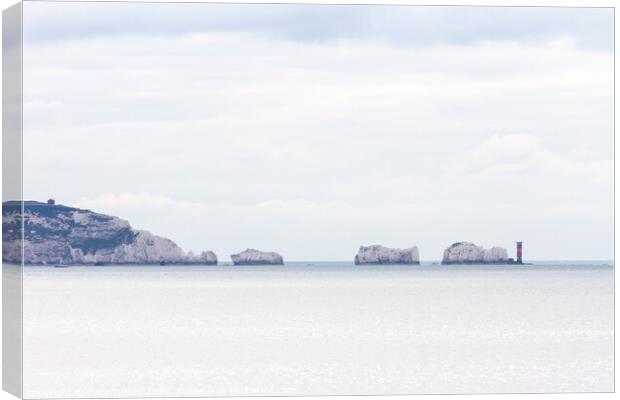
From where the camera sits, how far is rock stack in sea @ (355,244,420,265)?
48500 millimetres

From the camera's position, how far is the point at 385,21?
42719 mm

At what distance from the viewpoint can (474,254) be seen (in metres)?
46.8

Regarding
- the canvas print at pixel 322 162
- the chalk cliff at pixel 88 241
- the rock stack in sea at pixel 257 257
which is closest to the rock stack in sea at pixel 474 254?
the canvas print at pixel 322 162

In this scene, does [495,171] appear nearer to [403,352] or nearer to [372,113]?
[372,113]

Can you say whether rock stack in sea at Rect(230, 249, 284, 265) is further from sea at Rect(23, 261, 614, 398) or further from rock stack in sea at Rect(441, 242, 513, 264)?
rock stack in sea at Rect(441, 242, 513, 264)

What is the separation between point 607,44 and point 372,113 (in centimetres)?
848

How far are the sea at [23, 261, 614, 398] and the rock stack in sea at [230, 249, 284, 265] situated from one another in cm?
43

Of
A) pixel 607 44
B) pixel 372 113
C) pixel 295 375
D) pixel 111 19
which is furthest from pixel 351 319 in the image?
pixel 295 375

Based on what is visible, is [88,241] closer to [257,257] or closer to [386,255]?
[257,257]

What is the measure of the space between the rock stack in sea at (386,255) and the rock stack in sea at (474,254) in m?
1.39

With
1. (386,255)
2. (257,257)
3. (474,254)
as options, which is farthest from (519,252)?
(257,257)

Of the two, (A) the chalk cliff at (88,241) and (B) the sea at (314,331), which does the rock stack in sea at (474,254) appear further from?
(A) the chalk cliff at (88,241)

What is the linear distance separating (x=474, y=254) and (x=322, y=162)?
8540 mm

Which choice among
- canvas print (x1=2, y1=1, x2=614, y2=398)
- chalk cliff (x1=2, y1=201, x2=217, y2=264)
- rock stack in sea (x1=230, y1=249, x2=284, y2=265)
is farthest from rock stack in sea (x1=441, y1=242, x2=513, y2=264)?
chalk cliff (x1=2, y1=201, x2=217, y2=264)
